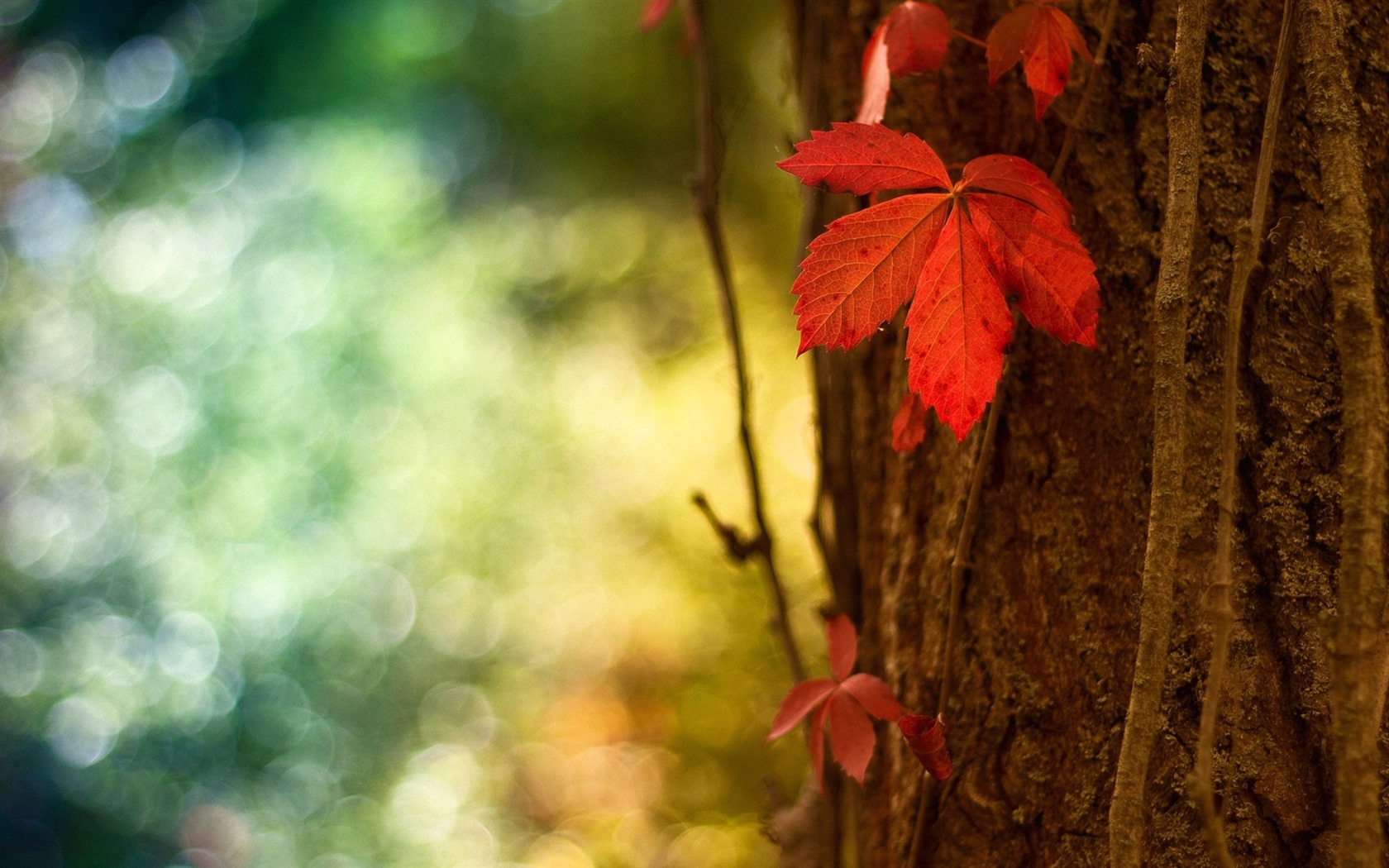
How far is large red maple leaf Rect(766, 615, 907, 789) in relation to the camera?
1.83ft

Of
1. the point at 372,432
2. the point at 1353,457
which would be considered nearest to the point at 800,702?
the point at 1353,457

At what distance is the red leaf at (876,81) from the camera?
1.82ft

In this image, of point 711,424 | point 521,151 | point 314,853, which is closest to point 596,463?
point 711,424

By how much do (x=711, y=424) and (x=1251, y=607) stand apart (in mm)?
2216

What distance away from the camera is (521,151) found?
9.86 ft

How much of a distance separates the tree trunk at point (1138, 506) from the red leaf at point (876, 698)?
4 centimetres

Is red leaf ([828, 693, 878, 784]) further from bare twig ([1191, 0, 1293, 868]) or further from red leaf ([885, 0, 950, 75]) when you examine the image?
red leaf ([885, 0, 950, 75])

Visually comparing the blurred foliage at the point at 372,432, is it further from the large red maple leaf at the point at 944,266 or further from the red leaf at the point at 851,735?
the large red maple leaf at the point at 944,266

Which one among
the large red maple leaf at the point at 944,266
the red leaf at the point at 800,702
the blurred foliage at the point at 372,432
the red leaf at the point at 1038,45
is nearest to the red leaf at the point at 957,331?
the large red maple leaf at the point at 944,266

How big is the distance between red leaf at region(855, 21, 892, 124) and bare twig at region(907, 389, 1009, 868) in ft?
0.56

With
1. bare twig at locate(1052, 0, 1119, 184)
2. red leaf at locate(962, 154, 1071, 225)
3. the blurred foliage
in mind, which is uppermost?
bare twig at locate(1052, 0, 1119, 184)

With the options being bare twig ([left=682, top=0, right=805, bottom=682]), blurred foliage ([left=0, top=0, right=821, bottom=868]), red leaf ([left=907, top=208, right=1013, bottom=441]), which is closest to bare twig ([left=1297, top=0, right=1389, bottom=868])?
red leaf ([left=907, top=208, right=1013, bottom=441])

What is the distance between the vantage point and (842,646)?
0.60m

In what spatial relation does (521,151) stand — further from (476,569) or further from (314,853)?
(314,853)
